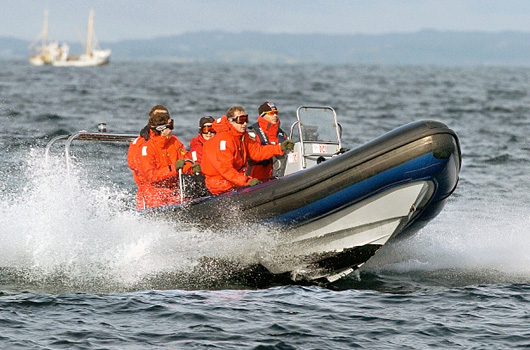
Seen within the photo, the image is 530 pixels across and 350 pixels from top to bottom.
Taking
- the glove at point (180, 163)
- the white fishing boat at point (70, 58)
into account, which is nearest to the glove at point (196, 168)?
the glove at point (180, 163)

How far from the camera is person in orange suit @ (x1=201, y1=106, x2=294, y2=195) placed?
297 inches

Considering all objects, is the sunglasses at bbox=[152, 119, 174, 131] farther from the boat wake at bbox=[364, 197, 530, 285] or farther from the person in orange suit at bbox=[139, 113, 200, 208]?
the boat wake at bbox=[364, 197, 530, 285]

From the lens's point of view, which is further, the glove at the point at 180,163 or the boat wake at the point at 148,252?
the glove at the point at 180,163

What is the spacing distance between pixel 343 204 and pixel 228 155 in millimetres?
1110

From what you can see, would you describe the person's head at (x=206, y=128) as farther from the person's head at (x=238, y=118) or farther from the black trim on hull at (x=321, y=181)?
the black trim on hull at (x=321, y=181)

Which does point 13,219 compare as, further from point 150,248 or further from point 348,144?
point 348,144

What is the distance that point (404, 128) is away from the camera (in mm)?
6863

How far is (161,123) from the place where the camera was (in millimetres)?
7895

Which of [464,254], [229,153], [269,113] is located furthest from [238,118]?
[464,254]

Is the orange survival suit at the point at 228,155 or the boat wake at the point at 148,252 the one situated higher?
the orange survival suit at the point at 228,155

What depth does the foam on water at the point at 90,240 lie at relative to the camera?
296 inches

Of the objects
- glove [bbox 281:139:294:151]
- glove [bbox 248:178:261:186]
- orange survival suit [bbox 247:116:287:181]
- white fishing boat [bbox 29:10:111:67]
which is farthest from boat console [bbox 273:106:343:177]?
white fishing boat [bbox 29:10:111:67]

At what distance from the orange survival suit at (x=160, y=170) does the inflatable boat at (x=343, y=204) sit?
39 cm

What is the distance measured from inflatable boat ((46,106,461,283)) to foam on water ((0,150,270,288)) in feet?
0.51
